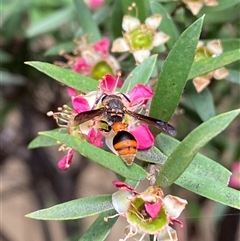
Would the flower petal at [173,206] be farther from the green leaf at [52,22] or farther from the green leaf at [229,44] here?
the green leaf at [52,22]

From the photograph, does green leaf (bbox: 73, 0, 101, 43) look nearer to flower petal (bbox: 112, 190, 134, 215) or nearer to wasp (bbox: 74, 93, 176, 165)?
wasp (bbox: 74, 93, 176, 165)

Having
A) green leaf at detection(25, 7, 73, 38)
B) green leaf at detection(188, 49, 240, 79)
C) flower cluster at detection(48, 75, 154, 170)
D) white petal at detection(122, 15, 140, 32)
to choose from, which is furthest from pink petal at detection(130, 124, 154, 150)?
green leaf at detection(25, 7, 73, 38)

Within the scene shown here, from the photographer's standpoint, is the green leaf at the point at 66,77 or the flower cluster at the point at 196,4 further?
the flower cluster at the point at 196,4

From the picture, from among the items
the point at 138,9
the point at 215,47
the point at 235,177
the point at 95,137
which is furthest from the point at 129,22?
the point at 235,177

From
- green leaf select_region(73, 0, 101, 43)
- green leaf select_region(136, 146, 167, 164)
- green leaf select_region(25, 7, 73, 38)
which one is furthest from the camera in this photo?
green leaf select_region(25, 7, 73, 38)

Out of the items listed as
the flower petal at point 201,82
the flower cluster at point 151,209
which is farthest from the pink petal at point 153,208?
the flower petal at point 201,82

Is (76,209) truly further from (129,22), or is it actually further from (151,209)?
(129,22)

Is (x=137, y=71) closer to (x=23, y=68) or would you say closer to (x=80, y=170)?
(x=23, y=68)

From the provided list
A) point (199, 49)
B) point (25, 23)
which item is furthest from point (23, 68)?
point (199, 49)
